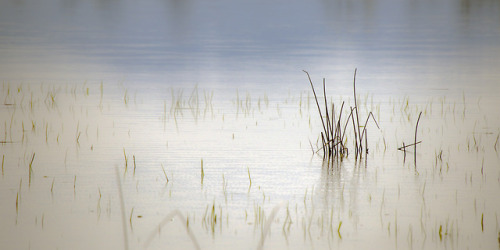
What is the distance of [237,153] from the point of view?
5.37m

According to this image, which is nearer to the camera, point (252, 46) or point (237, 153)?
point (237, 153)

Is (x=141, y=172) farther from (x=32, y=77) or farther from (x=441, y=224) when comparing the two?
(x=32, y=77)

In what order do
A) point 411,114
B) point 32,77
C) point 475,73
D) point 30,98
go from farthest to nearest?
1. point 475,73
2. point 32,77
3. point 30,98
4. point 411,114

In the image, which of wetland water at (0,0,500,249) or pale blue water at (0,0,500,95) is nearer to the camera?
wetland water at (0,0,500,249)

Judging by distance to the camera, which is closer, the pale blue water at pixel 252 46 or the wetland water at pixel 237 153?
the wetland water at pixel 237 153

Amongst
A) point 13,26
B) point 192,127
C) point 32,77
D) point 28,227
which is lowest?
point 28,227

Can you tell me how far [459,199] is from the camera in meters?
4.32

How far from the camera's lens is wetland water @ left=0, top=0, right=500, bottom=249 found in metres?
3.77

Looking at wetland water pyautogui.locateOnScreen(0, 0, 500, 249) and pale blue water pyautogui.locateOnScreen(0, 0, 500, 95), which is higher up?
pale blue water pyautogui.locateOnScreen(0, 0, 500, 95)

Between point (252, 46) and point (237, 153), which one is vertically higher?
point (252, 46)

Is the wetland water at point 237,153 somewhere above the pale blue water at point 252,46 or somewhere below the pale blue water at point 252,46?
below

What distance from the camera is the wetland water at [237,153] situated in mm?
3771

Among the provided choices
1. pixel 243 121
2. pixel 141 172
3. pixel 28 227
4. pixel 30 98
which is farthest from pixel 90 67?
pixel 28 227

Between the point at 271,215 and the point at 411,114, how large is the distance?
3.41m
